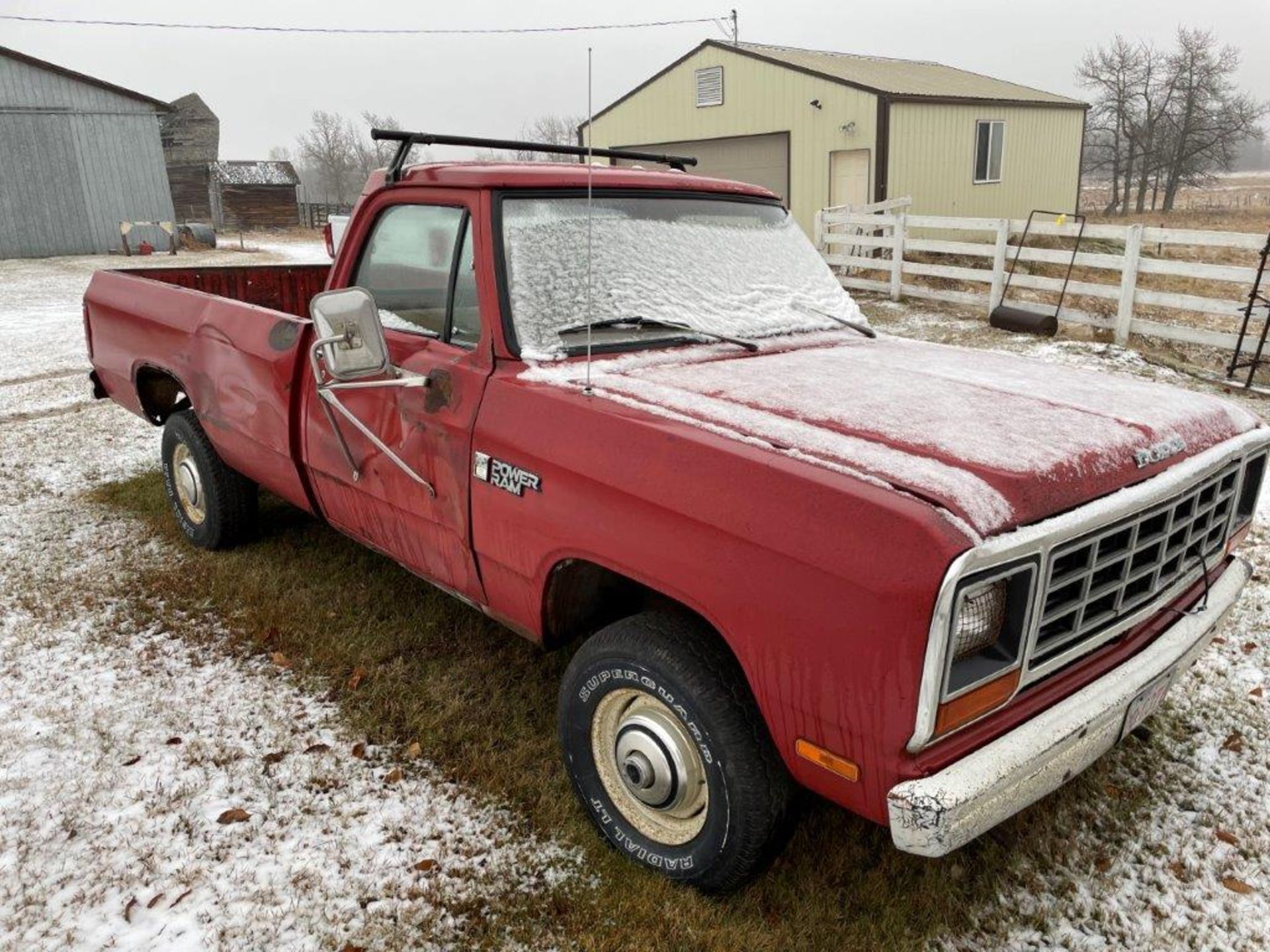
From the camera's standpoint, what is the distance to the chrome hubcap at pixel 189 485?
189 inches

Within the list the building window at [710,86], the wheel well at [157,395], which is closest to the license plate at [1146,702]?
the wheel well at [157,395]

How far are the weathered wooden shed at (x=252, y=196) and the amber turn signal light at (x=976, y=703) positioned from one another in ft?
138

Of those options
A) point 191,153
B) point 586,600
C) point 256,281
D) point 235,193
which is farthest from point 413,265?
point 191,153

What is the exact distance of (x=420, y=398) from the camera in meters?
3.05

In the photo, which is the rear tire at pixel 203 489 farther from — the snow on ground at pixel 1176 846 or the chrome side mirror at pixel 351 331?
the snow on ground at pixel 1176 846

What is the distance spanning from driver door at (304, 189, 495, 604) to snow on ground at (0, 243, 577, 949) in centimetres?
76

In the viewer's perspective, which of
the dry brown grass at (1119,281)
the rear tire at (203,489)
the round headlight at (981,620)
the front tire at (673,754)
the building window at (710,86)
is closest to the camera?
the round headlight at (981,620)

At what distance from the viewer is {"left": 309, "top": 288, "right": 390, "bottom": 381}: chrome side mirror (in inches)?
110

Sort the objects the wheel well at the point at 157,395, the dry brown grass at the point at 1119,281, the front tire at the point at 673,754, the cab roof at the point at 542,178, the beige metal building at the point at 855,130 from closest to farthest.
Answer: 1. the front tire at the point at 673,754
2. the cab roof at the point at 542,178
3. the wheel well at the point at 157,395
4. the dry brown grass at the point at 1119,281
5. the beige metal building at the point at 855,130

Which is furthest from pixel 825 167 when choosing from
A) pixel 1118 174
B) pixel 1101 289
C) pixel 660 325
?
pixel 1118 174

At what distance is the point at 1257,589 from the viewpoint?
15.0 ft

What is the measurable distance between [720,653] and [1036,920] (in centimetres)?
125

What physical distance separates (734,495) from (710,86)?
22257 mm

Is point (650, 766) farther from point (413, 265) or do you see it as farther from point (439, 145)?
point (439, 145)
